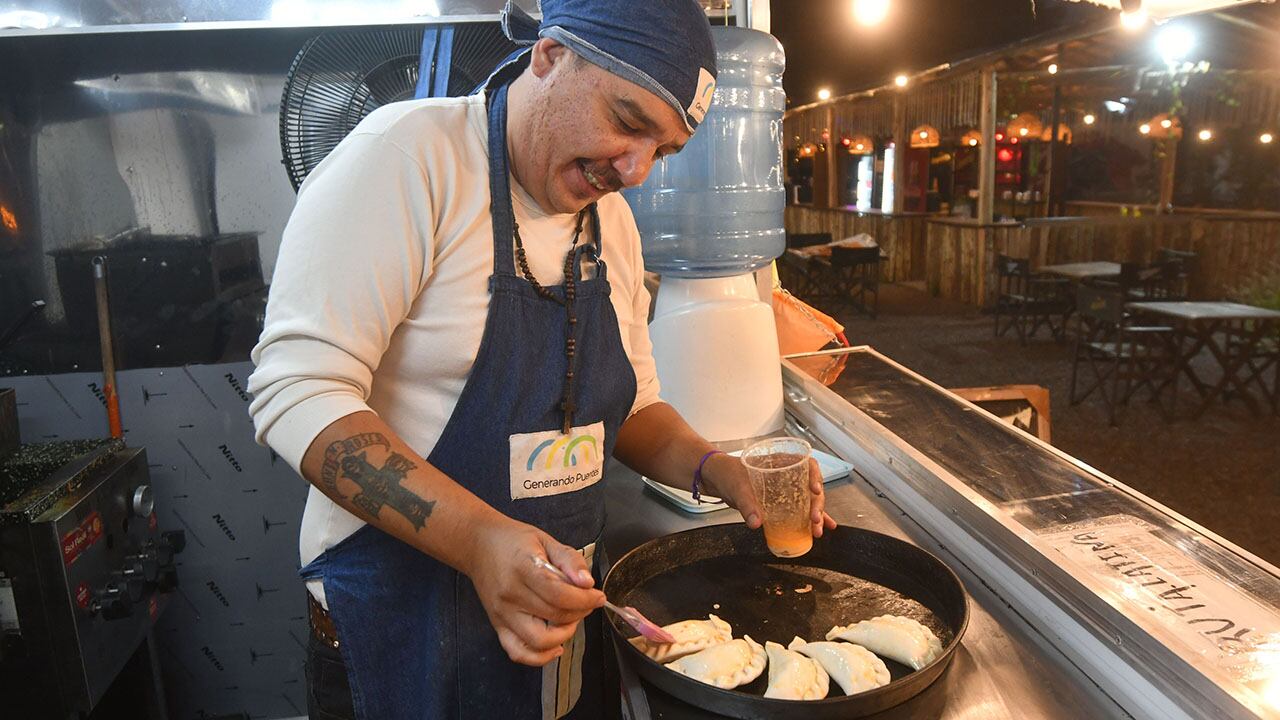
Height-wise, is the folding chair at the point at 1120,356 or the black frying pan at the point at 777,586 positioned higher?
the black frying pan at the point at 777,586

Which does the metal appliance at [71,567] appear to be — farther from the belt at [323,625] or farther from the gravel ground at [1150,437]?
the gravel ground at [1150,437]

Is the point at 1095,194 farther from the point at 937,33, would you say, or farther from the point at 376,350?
the point at 376,350

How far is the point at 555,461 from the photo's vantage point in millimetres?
1520

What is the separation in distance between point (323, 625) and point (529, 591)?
67 cm

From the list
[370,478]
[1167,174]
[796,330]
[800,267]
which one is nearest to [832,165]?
[1167,174]

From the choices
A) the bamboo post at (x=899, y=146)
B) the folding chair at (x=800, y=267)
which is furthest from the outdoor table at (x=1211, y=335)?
the bamboo post at (x=899, y=146)

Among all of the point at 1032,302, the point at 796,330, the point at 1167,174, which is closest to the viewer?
the point at 796,330

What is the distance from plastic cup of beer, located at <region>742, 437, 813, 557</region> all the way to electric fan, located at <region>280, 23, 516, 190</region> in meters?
1.72

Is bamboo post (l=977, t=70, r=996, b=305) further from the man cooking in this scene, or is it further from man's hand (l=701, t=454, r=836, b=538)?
the man cooking

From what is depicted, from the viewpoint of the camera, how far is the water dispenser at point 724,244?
8.35ft

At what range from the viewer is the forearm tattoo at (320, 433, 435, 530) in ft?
4.07

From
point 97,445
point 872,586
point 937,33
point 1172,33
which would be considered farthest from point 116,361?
point 1172,33

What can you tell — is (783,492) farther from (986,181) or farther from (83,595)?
(986,181)

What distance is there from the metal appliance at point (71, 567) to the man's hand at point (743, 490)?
6.14ft
